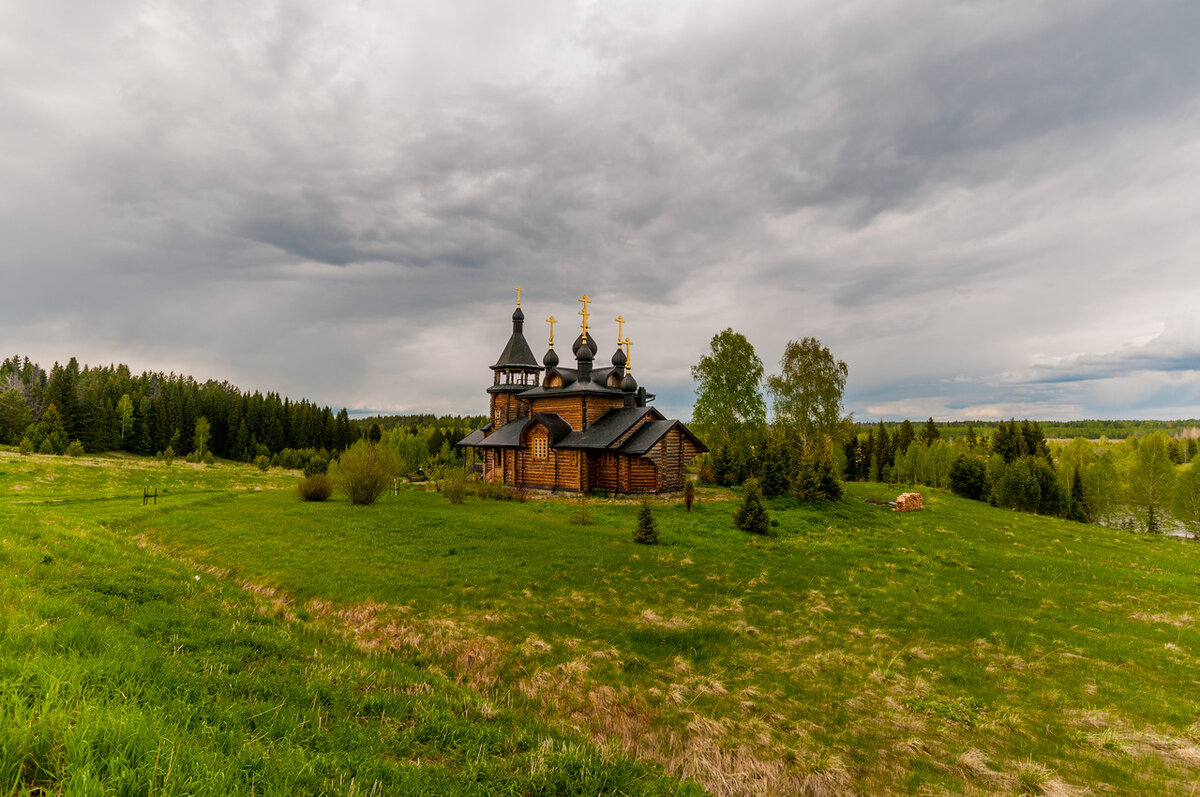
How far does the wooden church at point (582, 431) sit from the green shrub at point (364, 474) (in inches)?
341

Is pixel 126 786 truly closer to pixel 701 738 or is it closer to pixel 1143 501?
pixel 701 738

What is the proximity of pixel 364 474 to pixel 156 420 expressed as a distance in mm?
74900

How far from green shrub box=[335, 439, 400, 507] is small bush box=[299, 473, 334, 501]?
4.40 feet

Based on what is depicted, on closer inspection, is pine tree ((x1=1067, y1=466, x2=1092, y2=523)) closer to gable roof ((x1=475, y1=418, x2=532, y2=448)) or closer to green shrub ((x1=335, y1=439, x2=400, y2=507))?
gable roof ((x1=475, y1=418, x2=532, y2=448))

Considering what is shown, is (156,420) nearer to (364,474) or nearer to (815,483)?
(364,474)

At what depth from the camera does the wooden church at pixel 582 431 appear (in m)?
31.9

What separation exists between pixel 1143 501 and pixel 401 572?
67.7 metres

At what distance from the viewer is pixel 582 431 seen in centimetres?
3503

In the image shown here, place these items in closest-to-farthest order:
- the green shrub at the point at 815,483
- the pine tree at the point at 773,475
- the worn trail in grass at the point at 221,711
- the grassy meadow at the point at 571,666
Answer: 1. the worn trail in grass at the point at 221,711
2. the grassy meadow at the point at 571,666
3. the green shrub at the point at 815,483
4. the pine tree at the point at 773,475

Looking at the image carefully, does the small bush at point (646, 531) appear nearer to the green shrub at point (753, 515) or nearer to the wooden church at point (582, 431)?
the green shrub at point (753, 515)

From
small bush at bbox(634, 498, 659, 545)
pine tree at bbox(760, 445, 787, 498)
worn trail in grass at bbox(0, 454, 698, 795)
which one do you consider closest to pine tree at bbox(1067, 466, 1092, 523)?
pine tree at bbox(760, 445, 787, 498)

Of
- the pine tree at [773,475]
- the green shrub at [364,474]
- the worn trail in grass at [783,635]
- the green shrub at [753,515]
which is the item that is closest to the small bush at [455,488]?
the green shrub at [364,474]

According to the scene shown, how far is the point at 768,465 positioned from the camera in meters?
28.8

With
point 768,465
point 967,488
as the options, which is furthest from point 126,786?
point 967,488
